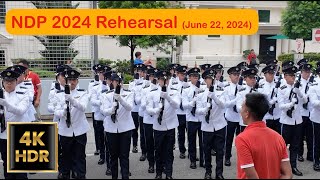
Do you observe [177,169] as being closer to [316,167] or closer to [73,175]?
[73,175]

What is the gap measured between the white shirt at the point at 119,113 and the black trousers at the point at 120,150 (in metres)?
0.09

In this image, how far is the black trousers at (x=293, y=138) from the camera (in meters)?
6.80

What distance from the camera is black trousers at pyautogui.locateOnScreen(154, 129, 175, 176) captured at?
6469 mm

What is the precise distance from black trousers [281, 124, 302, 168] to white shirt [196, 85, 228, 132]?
3.78 feet

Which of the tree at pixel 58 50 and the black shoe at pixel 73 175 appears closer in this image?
the black shoe at pixel 73 175

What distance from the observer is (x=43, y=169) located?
3457mm

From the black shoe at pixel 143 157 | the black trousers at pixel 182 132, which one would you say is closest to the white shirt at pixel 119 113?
the black shoe at pixel 143 157

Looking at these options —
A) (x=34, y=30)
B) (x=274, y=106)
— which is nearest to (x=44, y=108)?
(x=34, y=30)

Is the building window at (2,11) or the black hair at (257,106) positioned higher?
the building window at (2,11)

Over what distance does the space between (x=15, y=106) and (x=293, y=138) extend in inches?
180

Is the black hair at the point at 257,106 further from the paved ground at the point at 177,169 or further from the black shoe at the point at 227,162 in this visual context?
the black shoe at the point at 227,162

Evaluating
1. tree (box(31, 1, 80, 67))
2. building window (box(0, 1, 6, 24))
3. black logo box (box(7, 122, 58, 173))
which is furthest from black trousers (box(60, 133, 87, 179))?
building window (box(0, 1, 6, 24))

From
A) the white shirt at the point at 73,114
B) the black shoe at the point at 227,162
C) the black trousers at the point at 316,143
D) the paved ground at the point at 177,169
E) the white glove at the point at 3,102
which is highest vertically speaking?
the white glove at the point at 3,102

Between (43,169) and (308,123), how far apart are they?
5.67 m
